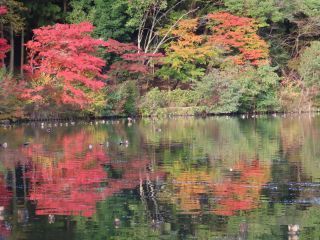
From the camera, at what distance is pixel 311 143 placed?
29.3 meters

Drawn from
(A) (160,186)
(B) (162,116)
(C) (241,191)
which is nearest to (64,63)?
(B) (162,116)

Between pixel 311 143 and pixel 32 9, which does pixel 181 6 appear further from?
pixel 311 143

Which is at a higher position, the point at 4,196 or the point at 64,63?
the point at 64,63

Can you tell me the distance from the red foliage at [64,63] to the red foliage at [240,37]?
9.59 m

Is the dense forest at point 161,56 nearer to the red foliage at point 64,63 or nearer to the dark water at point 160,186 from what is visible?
the red foliage at point 64,63

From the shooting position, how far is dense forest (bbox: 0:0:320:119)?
4338 centimetres

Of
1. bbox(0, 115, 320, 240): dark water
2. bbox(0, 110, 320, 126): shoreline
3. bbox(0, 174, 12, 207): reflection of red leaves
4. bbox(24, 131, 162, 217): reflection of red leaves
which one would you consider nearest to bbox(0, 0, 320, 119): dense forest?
bbox(0, 110, 320, 126): shoreline

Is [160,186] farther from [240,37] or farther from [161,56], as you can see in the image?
[240,37]

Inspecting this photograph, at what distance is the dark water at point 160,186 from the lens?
14422mm

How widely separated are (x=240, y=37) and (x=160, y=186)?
32851 mm

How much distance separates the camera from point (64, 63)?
143 ft

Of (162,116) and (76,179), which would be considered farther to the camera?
(162,116)

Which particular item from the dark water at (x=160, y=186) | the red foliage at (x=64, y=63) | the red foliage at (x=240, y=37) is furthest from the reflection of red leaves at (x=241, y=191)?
the red foliage at (x=240, y=37)

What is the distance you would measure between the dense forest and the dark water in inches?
408
